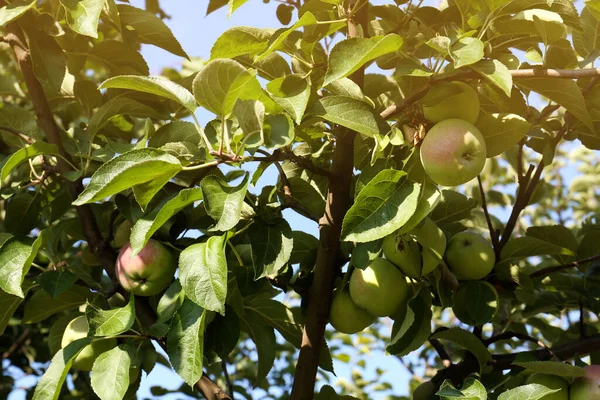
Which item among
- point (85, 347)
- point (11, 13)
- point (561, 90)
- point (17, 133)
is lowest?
point (85, 347)

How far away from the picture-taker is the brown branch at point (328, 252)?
1.34 m

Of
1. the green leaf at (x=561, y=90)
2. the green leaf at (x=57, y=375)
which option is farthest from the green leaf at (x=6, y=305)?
the green leaf at (x=561, y=90)

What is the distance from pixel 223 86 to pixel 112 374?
520 millimetres

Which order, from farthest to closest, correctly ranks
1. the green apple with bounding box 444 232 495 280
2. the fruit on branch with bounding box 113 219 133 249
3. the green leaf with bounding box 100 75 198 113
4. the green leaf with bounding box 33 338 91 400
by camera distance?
the fruit on branch with bounding box 113 219 133 249, the green apple with bounding box 444 232 495 280, the green leaf with bounding box 33 338 91 400, the green leaf with bounding box 100 75 198 113

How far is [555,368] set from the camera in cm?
119

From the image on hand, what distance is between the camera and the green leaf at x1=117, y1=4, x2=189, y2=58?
5.32 feet

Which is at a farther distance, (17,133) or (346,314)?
(17,133)

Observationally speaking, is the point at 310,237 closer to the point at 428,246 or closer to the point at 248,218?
the point at 248,218

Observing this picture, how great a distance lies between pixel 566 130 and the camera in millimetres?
1540

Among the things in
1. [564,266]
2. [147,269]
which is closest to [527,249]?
[564,266]

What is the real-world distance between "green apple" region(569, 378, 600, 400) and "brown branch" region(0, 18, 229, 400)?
652 millimetres

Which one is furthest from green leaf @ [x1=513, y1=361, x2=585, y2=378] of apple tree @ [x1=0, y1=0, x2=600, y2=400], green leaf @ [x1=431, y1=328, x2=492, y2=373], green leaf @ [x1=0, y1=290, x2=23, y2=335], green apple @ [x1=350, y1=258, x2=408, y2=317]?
green leaf @ [x1=0, y1=290, x2=23, y2=335]

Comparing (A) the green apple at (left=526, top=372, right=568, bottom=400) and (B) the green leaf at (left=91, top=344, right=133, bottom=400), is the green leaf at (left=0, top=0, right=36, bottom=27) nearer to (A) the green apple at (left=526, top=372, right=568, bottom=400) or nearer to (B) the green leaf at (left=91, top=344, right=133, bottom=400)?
(B) the green leaf at (left=91, top=344, right=133, bottom=400)

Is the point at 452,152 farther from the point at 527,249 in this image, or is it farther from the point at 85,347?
the point at 85,347
